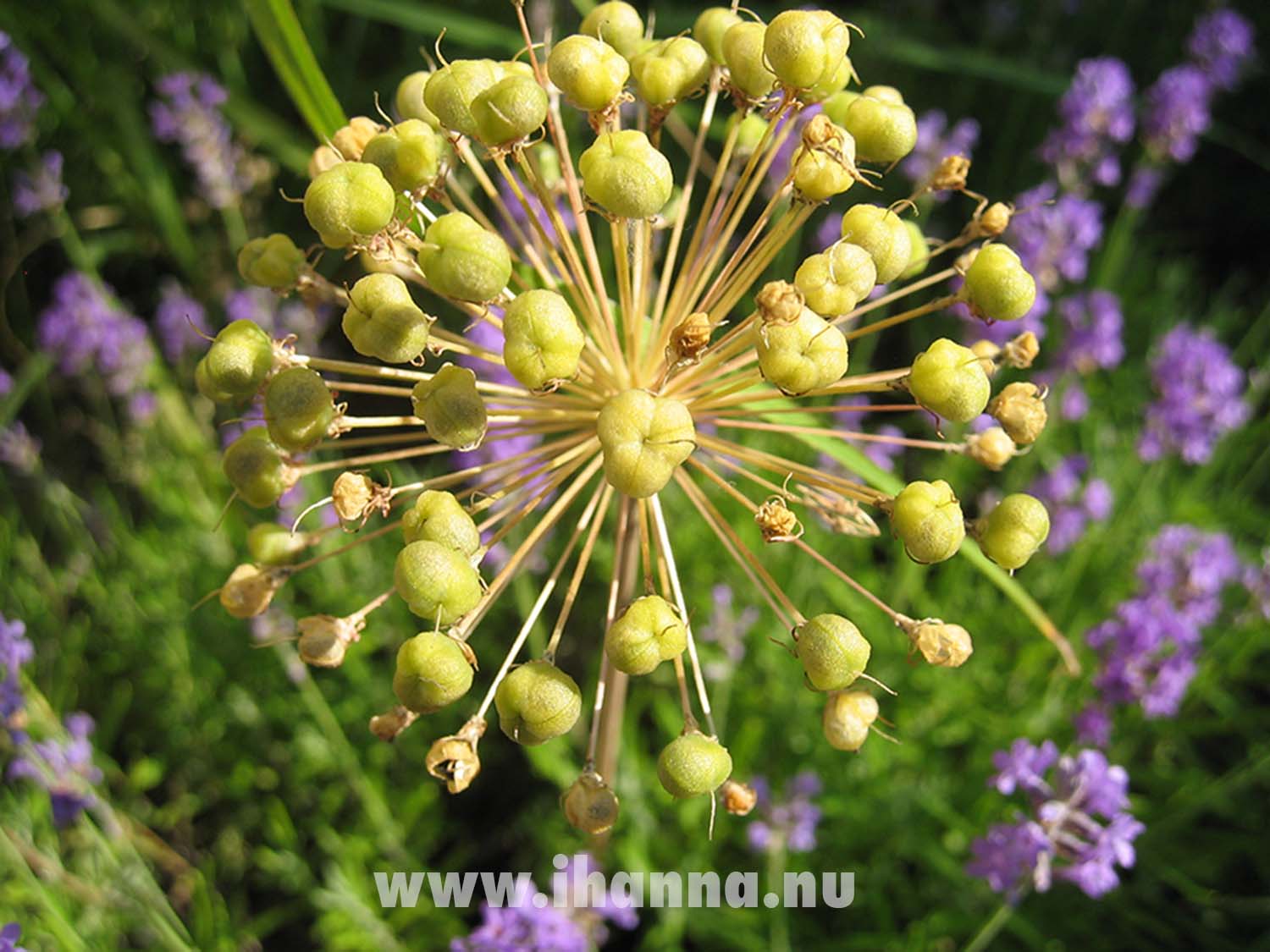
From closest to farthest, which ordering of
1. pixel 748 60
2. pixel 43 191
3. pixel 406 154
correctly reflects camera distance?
pixel 406 154 < pixel 748 60 < pixel 43 191

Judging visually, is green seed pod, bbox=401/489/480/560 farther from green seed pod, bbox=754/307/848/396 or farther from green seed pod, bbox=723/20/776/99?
green seed pod, bbox=723/20/776/99

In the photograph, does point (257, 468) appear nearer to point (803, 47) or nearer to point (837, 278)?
point (837, 278)

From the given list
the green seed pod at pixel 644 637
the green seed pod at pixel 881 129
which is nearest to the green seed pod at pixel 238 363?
the green seed pod at pixel 644 637

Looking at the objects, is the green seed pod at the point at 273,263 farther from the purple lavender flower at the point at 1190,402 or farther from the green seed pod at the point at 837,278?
the purple lavender flower at the point at 1190,402

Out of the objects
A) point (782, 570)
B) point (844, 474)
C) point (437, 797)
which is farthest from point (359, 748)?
point (844, 474)

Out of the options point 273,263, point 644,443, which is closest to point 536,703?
point 644,443

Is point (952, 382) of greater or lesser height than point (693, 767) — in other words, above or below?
above

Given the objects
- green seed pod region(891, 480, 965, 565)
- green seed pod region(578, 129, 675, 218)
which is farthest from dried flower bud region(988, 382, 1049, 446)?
green seed pod region(578, 129, 675, 218)
